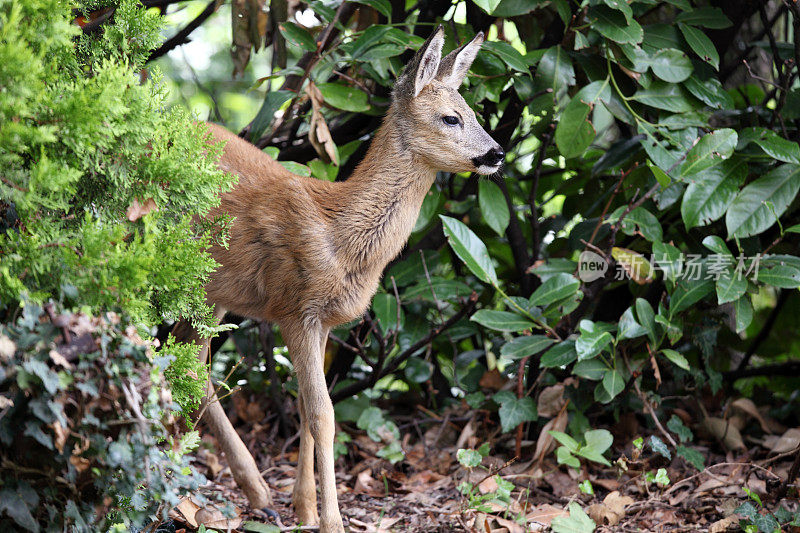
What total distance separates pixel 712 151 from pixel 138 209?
316cm

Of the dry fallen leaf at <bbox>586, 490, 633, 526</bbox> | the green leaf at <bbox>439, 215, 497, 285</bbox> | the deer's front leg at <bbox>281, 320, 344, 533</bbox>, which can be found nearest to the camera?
the deer's front leg at <bbox>281, 320, 344, 533</bbox>

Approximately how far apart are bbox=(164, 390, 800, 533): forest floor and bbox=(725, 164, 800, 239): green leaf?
1.26 meters

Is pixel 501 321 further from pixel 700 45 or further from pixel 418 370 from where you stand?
pixel 700 45

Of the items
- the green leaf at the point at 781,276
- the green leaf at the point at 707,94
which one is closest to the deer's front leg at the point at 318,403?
the green leaf at the point at 781,276

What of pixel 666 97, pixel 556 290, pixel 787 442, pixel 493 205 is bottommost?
pixel 787 442

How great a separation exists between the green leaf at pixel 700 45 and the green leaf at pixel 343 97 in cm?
199

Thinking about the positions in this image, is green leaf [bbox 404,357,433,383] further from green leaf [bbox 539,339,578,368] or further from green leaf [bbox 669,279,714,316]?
green leaf [bbox 669,279,714,316]

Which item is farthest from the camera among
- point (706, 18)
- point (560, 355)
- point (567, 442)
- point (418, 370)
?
point (418, 370)

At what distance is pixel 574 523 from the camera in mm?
3586

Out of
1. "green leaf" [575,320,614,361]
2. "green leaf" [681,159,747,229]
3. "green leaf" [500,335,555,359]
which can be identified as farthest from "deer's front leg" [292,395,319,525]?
"green leaf" [681,159,747,229]

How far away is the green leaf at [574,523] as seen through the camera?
355 cm

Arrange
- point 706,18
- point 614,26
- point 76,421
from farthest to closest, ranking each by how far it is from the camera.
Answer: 1. point 706,18
2. point 614,26
3. point 76,421

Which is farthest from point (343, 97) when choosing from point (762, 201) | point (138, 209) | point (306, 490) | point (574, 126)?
point (762, 201)

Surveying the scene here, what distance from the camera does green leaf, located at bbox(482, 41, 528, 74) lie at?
4.27 metres
